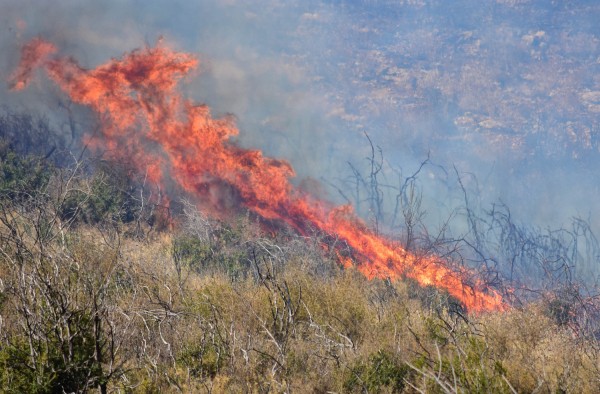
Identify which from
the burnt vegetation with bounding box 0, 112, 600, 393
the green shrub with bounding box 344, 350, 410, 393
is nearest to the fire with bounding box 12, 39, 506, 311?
the burnt vegetation with bounding box 0, 112, 600, 393

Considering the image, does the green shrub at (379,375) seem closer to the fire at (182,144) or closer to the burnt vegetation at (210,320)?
the burnt vegetation at (210,320)

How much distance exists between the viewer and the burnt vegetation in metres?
5.68

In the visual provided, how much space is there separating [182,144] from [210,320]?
18.6 meters

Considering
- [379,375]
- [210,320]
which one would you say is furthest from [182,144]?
[379,375]

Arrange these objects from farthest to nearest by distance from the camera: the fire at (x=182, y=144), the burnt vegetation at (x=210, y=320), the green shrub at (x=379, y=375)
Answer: the fire at (x=182, y=144) → the green shrub at (x=379, y=375) → the burnt vegetation at (x=210, y=320)

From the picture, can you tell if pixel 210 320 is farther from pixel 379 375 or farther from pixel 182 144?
pixel 182 144

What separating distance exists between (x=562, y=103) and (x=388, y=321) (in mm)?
49825

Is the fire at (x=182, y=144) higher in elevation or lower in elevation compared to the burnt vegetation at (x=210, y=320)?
higher

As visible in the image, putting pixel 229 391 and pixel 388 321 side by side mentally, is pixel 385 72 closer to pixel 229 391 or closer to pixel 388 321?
pixel 388 321

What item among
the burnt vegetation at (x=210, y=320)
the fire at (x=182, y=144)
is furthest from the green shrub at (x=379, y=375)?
the fire at (x=182, y=144)

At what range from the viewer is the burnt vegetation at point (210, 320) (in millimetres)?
5684

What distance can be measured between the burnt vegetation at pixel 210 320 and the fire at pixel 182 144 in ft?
4.64

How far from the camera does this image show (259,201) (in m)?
25.5

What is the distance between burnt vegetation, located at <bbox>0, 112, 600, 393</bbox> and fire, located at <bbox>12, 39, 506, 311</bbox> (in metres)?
1.42
